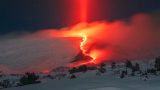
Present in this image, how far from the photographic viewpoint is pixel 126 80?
3866 cm

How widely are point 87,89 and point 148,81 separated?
5698 mm

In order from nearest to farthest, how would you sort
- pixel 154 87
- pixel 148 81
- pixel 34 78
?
1. pixel 154 87
2. pixel 148 81
3. pixel 34 78

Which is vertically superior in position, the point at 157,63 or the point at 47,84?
the point at 157,63

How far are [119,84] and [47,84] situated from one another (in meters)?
6.50

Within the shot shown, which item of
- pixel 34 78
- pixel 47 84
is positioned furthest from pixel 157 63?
pixel 47 84

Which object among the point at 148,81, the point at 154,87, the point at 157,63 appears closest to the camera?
the point at 154,87

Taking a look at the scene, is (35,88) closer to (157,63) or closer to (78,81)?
(78,81)

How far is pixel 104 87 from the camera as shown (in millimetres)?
34938

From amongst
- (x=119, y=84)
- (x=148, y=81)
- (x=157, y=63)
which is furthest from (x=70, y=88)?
(x=157, y=63)

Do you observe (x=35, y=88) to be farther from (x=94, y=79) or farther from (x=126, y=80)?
(x=126, y=80)

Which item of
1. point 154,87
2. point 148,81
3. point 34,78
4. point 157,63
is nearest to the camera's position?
point 154,87

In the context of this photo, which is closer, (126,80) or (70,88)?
(70,88)

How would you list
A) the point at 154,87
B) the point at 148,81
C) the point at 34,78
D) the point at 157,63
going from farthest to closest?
the point at 34,78 < the point at 157,63 < the point at 148,81 < the point at 154,87

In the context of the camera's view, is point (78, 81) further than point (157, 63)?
No
